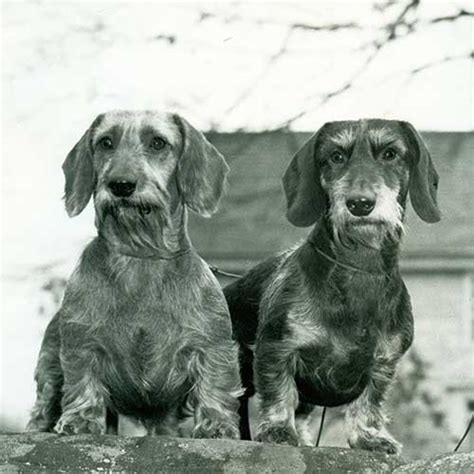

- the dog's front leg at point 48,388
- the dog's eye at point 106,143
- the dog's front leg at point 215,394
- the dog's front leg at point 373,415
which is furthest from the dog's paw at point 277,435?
the dog's eye at point 106,143

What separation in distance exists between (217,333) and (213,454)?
0.78m

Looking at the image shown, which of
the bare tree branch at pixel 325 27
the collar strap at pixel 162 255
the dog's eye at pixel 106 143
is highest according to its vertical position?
the bare tree branch at pixel 325 27

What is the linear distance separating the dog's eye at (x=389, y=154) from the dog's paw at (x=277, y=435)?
162 cm

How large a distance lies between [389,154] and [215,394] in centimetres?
168

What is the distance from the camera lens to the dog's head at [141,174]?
6.89m

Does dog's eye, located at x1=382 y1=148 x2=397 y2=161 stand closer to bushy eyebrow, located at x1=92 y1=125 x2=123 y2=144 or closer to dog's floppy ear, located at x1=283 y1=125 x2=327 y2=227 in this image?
dog's floppy ear, located at x1=283 y1=125 x2=327 y2=227

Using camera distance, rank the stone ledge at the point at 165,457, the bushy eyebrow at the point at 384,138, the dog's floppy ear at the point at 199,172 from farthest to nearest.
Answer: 1. the dog's floppy ear at the point at 199,172
2. the bushy eyebrow at the point at 384,138
3. the stone ledge at the point at 165,457

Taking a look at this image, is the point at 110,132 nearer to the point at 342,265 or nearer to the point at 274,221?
the point at 342,265

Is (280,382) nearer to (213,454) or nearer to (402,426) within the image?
(213,454)

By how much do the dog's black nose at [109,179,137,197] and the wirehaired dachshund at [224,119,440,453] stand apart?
1054 millimetres

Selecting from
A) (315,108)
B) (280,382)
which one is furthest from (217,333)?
(315,108)

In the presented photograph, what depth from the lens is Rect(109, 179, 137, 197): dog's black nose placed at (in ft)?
22.3

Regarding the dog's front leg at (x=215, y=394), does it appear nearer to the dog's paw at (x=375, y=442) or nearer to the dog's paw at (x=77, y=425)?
the dog's paw at (x=77, y=425)

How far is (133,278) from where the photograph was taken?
7.16 meters
